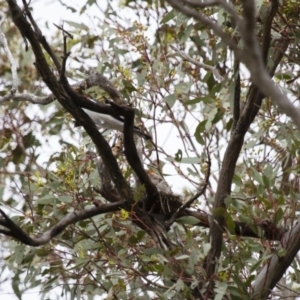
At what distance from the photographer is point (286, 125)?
2252 mm

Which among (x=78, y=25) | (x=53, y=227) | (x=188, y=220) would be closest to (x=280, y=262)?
(x=188, y=220)

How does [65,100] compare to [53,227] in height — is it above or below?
above

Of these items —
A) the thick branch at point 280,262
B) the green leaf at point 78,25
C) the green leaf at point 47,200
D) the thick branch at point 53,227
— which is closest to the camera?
the thick branch at point 53,227

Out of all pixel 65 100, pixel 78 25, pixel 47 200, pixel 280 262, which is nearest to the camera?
pixel 65 100

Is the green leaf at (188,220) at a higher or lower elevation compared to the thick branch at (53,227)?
higher

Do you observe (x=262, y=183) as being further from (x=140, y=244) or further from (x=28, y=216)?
(x=28, y=216)

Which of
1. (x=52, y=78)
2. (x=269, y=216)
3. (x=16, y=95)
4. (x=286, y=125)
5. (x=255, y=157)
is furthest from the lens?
(x=255, y=157)

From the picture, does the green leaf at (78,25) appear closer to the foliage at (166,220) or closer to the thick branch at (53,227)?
the foliage at (166,220)

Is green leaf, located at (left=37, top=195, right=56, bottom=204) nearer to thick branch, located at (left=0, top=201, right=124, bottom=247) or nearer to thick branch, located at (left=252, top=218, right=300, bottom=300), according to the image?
thick branch, located at (left=0, top=201, right=124, bottom=247)

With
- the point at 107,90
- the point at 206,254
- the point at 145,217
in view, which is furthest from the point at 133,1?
the point at 206,254

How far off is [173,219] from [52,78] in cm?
57

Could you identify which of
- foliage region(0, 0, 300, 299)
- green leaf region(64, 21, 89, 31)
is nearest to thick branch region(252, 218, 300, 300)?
foliage region(0, 0, 300, 299)

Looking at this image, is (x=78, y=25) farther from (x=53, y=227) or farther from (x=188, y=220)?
(x=53, y=227)

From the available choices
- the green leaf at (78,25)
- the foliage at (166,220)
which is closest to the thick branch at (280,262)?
the foliage at (166,220)
